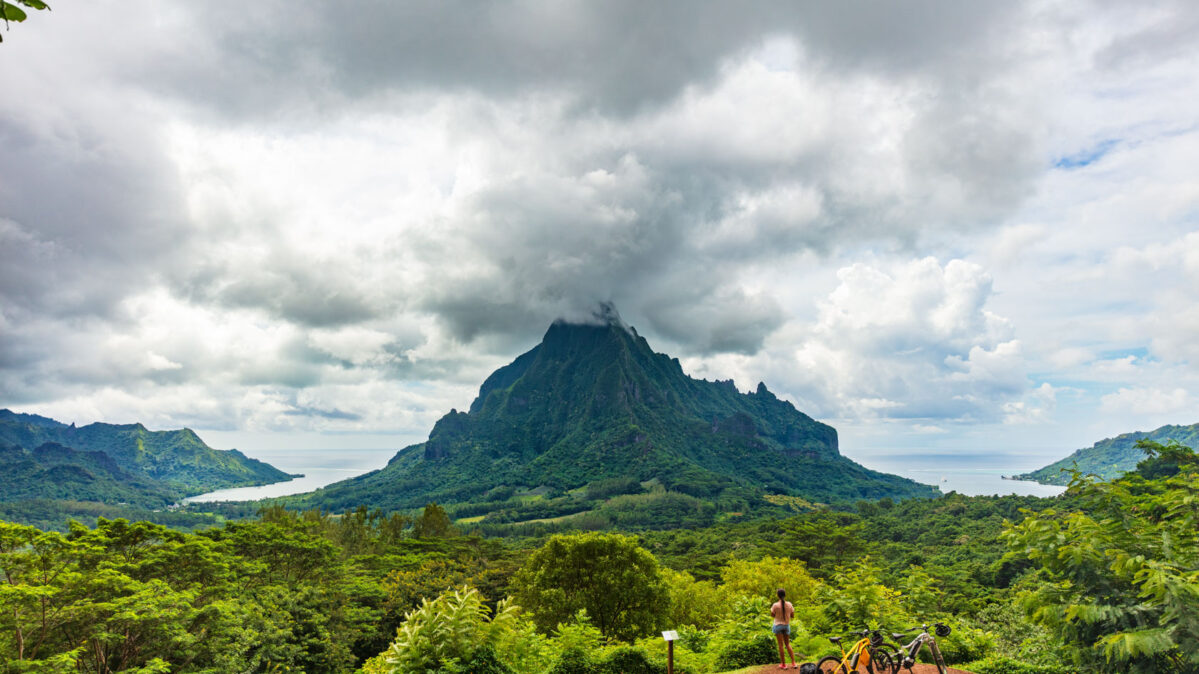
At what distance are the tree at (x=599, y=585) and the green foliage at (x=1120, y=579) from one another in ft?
71.4

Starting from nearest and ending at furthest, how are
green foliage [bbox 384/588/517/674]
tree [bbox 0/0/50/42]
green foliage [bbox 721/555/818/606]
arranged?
tree [bbox 0/0/50/42] → green foliage [bbox 384/588/517/674] → green foliage [bbox 721/555/818/606]

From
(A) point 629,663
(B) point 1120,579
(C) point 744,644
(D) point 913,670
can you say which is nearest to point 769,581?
(C) point 744,644

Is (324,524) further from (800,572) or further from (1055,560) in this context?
(1055,560)

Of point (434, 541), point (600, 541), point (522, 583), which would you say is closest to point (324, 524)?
point (434, 541)

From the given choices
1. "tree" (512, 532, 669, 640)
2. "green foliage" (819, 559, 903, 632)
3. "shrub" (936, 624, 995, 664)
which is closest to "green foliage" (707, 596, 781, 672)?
"green foliage" (819, 559, 903, 632)

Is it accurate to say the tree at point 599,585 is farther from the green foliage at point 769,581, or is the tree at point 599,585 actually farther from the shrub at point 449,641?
the shrub at point 449,641

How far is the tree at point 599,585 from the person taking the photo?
28266mm

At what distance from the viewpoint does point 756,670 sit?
12.4 metres

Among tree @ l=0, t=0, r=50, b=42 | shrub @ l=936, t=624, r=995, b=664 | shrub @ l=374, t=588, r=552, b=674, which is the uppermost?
tree @ l=0, t=0, r=50, b=42

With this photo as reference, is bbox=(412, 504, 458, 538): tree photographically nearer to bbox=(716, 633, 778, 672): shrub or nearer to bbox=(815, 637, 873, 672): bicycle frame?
bbox=(716, 633, 778, 672): shrub

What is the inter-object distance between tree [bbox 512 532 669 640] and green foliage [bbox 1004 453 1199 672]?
2176cm

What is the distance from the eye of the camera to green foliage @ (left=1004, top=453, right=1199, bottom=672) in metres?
7.03

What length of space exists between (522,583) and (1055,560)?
2835 cm

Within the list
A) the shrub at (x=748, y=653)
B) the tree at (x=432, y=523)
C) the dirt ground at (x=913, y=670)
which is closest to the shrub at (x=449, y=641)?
the shrub at (x=748, y=653)
